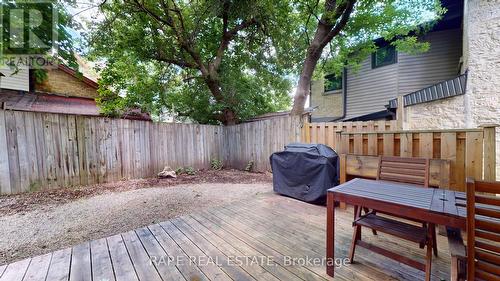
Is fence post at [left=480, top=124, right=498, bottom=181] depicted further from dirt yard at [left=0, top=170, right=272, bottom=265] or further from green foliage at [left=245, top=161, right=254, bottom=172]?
green foliage at [left=245, top=161, right=254, bottom=172]

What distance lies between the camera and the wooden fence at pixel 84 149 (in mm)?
3902

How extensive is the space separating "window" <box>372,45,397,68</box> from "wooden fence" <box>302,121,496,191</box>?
20.6ft

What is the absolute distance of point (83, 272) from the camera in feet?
5.84

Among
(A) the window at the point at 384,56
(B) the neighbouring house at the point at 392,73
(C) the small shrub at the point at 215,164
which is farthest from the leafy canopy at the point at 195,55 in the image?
(A) the window at the point at 384,56

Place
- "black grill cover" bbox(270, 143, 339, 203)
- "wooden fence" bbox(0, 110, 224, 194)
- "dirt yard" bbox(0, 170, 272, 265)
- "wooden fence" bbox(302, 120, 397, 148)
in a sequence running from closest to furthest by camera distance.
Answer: "dirt yard" bbox(0, 170, 272, 265)
"black grill cover" bbox(270, 143, 339, 203)
"wooden fence" bbox(0, 110, 224, 194)
"wooden fence" bbox(302, 120, 397, 148)

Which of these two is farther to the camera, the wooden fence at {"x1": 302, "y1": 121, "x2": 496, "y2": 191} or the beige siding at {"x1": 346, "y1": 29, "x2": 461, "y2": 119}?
the beige siding at {"x1": 346, "y1": 29, "x2": 461, "y2": 119}

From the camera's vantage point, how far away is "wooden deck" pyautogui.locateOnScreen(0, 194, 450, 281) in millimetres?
1724

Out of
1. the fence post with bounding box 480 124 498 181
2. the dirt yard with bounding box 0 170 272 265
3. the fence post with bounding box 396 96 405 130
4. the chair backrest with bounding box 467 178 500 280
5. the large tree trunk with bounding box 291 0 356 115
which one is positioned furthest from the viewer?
the large tree trunk with bounding box 291 0 356 115

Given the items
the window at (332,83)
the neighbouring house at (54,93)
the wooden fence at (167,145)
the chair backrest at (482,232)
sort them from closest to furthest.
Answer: the chair backrest at (482,232) < the wooden fence at (167,145) < the neighbouring house at (54,93) < the window at (332,83)

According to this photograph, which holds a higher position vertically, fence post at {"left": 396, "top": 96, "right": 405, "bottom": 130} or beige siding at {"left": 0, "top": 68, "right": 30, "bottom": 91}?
beige siding at {"left": 0, "top": 68, "right": 30, "bottom": 91}

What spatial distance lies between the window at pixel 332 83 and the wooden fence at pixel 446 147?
7435mm

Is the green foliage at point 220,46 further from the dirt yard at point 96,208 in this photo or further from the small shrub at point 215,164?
the dirt yard at point 96,208

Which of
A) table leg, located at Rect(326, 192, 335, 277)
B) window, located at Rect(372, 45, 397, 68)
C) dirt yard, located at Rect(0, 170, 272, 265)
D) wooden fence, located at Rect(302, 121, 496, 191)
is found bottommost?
dirt yard, located at Rect(0, 170, 272, 265)

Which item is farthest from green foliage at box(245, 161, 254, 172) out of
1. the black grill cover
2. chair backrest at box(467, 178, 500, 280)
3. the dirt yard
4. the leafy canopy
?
chair backrest at box(467, 178, 500, 280)
